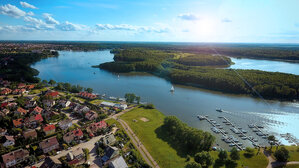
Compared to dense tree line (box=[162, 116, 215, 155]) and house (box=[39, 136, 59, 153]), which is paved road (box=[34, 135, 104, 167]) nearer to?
house (box=[39, 136, 59, 153])

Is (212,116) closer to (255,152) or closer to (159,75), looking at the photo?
(255,152)

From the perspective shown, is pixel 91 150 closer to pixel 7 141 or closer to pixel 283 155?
pixel 7 141

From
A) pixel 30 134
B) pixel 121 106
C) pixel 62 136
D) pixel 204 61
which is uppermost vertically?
pixel 204 61

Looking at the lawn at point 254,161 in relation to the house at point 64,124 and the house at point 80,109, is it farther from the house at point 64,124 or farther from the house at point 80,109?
the house at point 80,109

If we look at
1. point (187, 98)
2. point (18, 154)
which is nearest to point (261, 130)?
point (187, 98)

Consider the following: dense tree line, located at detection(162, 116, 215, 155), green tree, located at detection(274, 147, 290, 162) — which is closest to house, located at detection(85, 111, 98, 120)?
dense tree line, located at detection(162, 116, 215, 155)

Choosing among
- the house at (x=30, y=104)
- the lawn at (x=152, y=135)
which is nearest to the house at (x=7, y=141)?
the house at (x=30, y=104)

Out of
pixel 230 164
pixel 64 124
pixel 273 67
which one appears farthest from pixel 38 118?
pixel 273 67
